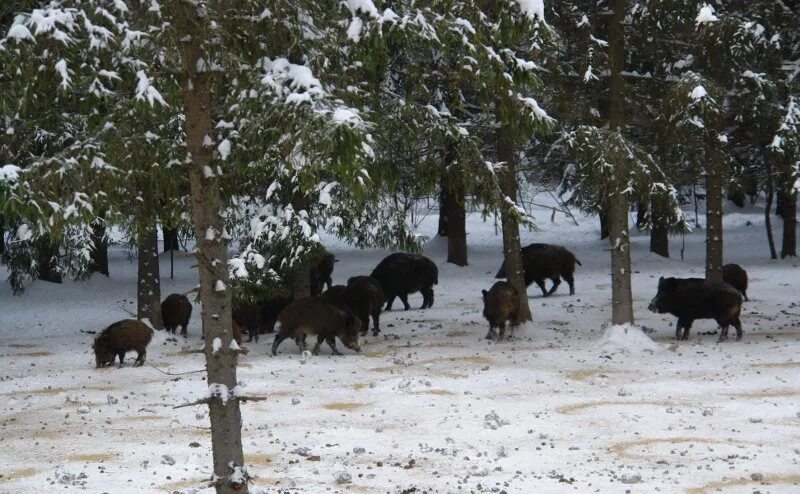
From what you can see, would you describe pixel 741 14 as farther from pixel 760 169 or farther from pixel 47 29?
pixel 47 29

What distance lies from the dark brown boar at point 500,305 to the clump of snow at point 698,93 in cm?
432

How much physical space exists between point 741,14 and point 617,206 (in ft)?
15.3

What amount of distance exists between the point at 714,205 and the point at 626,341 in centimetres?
423

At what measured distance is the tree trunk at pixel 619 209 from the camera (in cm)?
1569

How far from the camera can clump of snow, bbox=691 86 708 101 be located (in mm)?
14680

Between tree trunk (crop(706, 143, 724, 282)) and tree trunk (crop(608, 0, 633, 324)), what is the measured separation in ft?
6.98

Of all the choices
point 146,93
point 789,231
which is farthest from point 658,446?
point 789,231

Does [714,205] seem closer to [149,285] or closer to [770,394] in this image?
[770,394]

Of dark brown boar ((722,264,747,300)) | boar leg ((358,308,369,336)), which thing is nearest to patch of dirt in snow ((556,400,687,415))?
boar leg ((358,308,369,336))

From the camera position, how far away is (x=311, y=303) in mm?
15766

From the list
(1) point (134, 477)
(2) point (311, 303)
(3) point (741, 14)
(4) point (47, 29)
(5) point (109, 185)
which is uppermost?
(3) point (741, 14)

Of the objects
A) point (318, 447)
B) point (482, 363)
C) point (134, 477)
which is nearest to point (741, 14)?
point (482, 363)

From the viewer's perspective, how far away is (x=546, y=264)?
73.8 feet

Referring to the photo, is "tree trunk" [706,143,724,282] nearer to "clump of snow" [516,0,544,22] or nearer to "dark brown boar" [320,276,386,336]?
"dark brown boar" [320,276,386,336]
